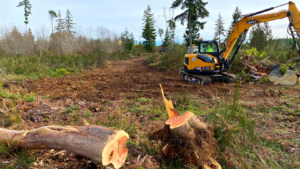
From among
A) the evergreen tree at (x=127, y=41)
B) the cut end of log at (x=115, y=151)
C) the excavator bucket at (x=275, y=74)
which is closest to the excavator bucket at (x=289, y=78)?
the excavator bucket at (x=275, y=74)

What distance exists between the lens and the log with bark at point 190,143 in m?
2.50

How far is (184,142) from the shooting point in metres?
2.54

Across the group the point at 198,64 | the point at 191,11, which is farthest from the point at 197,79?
the point at 191,11

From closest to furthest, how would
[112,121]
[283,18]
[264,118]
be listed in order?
[112,121], [264,118], [283,18]

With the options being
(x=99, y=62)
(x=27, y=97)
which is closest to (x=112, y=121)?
(x=27, y=97)

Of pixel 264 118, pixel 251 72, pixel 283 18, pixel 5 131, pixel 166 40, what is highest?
pixel 166 40

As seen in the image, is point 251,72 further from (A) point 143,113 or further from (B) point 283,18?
(A) point 143,113

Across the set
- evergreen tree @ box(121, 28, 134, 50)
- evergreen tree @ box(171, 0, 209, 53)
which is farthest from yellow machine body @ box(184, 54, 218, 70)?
evergreen tree @ box(121, 28, 134, 50)

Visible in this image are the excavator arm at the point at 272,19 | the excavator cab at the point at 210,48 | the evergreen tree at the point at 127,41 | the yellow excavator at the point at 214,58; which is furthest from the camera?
the evergreen tree at the point at 127,41

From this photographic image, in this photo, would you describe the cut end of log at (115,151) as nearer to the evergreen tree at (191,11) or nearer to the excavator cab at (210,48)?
the excavator cab at (210,48)

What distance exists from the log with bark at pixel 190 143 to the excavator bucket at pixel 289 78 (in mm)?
6703

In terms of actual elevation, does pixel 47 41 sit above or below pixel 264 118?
above

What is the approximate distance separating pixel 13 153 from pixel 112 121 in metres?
1.58

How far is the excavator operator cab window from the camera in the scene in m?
8.72
